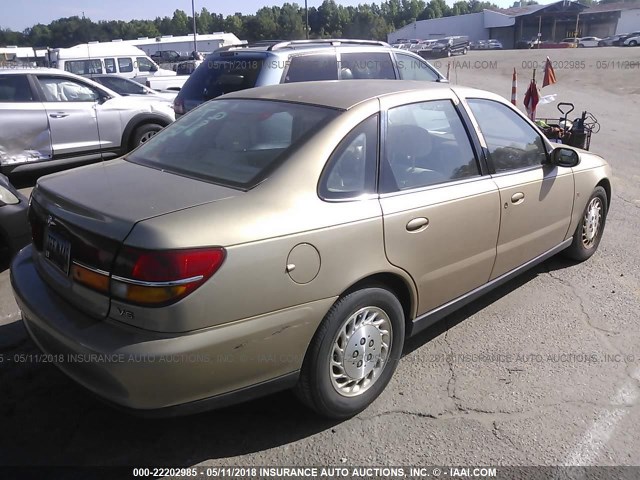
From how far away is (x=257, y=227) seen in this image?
242cm

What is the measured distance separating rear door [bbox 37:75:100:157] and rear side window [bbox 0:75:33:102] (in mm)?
205

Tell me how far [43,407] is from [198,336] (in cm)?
129

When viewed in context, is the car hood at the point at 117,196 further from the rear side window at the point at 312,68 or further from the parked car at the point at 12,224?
the rear side window at the point at 312,68

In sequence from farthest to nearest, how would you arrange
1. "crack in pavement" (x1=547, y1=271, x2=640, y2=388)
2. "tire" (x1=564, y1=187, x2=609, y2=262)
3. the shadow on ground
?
1. "tire" (x1=564, y1=187, x2=609, y2=262)
2. "crack in pavement" (x1=547, y1=271, x2=640, y2=388)
3. the shadow on ground

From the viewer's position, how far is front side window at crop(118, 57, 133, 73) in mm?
19766

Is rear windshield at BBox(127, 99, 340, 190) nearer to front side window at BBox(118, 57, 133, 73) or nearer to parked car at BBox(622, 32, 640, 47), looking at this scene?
front side window at BBox(118, 57, 133, 73)

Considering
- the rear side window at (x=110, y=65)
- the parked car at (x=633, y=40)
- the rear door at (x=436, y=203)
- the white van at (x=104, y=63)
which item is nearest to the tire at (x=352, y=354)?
the rear door at (x=436, y=203)

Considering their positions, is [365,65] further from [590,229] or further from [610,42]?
[610,42]

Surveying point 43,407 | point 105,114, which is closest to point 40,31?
point 105,114

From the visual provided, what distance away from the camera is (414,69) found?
8.45 meters

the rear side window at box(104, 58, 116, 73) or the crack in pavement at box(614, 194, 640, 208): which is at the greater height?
the rear side window at box(104, 58, 116, 73)

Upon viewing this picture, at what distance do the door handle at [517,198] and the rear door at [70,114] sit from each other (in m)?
6.81

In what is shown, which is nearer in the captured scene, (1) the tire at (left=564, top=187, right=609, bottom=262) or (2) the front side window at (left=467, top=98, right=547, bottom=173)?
(2) the front side window at (left=467, top=98, right=547, bottom=173)

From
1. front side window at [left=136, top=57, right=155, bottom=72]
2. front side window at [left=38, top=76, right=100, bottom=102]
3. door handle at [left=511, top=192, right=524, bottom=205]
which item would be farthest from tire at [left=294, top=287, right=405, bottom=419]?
front side window at [left=136, top=57, right=155, bottom=72]
